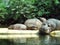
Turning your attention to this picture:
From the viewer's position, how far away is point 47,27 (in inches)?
545

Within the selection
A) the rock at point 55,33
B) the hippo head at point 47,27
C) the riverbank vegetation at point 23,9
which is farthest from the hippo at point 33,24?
the rock at point 55,33

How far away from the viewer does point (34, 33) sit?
13344mm

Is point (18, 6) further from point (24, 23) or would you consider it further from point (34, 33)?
point (34, 33)

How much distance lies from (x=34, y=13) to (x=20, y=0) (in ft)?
3.52

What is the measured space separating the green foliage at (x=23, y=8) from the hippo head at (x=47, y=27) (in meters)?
1.90

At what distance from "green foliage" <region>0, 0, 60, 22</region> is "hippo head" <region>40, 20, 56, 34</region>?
1904mm

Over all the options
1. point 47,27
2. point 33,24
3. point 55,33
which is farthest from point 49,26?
point 33,24

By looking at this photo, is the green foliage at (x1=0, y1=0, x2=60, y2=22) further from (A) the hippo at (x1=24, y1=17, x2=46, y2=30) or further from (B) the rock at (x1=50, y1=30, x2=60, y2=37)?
(B) the rock at (x1=50, y1=30, x2=60, y2=37)

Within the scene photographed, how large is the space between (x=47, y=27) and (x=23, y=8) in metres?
2.69

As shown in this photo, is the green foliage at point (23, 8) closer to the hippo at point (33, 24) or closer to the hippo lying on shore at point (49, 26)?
the hippo at point (33, 24)

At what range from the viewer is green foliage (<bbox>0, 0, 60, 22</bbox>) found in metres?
16.0

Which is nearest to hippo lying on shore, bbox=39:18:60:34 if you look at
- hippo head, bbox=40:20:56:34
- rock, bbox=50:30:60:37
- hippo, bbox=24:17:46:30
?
hippo head, bbox=40:20:56:34

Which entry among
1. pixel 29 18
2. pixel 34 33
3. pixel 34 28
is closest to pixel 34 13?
pixel 29 18

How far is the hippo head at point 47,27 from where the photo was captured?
13.6 metres
